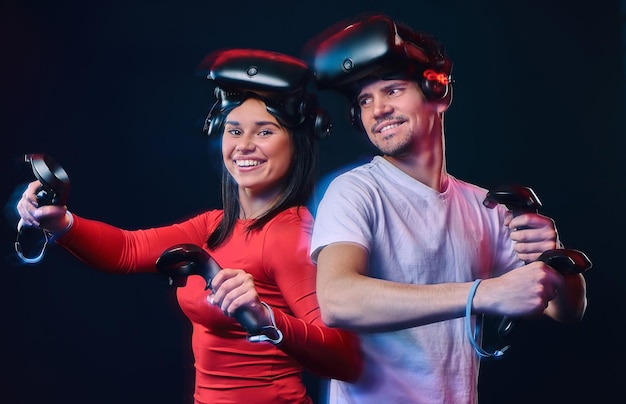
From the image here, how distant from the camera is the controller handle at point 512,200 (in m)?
1.13

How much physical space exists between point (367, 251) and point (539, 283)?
0.26 m

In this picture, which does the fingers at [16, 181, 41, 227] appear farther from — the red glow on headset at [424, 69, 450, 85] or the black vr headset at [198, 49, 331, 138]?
the red glow on headset at [424, 69, 450, 85]

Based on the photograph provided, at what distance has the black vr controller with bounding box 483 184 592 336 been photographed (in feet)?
3.51

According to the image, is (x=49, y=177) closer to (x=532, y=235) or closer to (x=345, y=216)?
(x=345, y=216)

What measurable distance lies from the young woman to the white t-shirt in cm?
9

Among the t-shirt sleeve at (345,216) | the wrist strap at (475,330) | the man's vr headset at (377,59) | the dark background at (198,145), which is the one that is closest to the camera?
the wrist strap at (475,330)

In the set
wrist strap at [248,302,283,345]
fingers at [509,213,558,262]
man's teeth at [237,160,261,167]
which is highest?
man's teeth at [237,160,261,167]

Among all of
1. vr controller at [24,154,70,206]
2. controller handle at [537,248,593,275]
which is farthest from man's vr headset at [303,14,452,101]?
vr controller at [24,154,70,206]

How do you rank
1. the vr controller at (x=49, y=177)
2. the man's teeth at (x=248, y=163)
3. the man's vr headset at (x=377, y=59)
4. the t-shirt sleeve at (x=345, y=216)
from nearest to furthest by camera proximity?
the t-shirt sleeve at (x=345, y=216), the man's vr headset at (x=377, y=59), the vr controller at (x=49, y=177), the man's teeth at (x=248, y=163)

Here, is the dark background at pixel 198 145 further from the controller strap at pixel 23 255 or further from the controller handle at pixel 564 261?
the controller handle at pixel 564 261

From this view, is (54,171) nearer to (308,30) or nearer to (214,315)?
(214,315)

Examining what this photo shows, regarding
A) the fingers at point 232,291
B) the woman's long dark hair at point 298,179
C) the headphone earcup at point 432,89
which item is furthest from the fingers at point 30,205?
the headphone earcup at point 432,89

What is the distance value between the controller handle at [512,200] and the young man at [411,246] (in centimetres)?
2

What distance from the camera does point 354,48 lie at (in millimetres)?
1275
